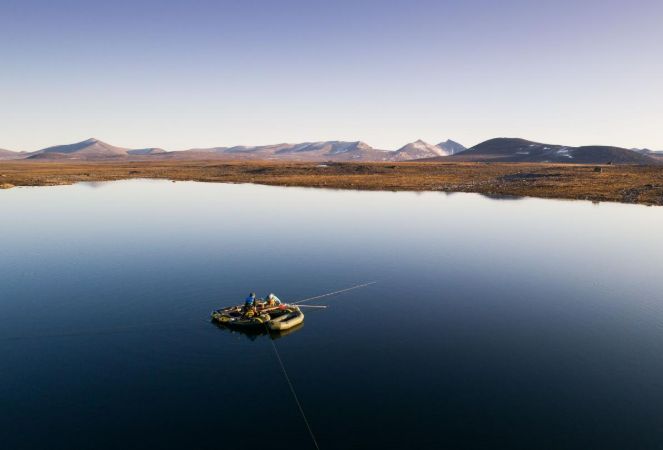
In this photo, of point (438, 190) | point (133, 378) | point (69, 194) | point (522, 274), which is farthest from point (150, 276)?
point (438, 190)

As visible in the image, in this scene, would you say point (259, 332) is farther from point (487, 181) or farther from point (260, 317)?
point (487, 181)

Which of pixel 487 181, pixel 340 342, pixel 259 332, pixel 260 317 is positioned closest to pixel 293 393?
pixel 340 342

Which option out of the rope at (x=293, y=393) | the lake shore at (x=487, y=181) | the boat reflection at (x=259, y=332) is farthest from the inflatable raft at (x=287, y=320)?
the lake shore at (x=487, y=181)

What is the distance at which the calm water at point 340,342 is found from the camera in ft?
58.6

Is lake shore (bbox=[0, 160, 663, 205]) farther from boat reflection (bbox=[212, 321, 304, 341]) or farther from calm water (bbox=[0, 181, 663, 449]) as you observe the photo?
boat reflection (bbox=[212, 321, 304, 341])

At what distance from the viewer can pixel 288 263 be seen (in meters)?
41.3

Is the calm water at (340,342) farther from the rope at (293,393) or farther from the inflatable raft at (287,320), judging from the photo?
the inflatable raft at (287,320)

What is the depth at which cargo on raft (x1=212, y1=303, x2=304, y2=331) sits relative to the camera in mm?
27109

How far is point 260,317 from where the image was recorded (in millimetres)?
27562

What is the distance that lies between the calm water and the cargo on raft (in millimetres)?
846

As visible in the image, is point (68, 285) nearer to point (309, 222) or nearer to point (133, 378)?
point (133, 378)

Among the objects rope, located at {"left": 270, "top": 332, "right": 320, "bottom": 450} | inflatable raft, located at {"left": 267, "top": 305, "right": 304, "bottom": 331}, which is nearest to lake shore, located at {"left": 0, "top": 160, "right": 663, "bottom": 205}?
inflatable raft, located at {"left": 267, "top": 305, "right": 304, "bottom": 331}

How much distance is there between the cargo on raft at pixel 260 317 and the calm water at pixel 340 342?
0.85 m

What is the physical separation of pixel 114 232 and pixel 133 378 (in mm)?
37809
